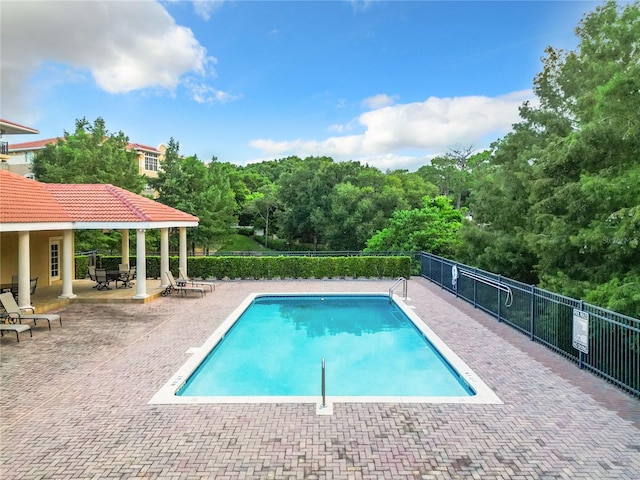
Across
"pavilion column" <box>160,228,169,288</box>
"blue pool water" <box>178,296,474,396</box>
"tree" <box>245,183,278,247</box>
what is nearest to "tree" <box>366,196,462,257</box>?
"blue pool water" <box>178,296,474,396</box>

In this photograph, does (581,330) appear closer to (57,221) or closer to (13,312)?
(13,312)

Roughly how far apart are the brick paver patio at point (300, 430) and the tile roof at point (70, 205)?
20.5 feet

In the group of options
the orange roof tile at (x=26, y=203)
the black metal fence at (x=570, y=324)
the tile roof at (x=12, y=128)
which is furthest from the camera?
the tile roof at (x=12, y=128)

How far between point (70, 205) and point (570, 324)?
58.5 ft

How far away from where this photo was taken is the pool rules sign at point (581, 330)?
862 cm

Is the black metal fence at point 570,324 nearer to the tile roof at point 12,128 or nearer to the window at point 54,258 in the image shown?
the window at point 54,258

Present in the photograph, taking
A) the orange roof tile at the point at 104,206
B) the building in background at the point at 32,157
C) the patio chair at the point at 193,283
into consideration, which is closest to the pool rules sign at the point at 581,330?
the orange roof tile at the point at 104,206

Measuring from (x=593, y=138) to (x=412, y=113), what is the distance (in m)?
22.0

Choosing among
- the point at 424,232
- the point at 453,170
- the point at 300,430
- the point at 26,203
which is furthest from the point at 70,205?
the point at 453,170

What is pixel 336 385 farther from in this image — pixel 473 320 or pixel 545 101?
pixel 545 101

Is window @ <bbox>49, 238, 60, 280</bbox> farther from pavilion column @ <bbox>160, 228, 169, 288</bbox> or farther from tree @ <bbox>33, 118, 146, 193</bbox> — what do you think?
tree @ <bbox>33, 118, 146, 193</bbox>

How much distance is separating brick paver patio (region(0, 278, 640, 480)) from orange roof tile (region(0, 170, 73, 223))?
17.7ft

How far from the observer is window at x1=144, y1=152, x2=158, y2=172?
53.4m

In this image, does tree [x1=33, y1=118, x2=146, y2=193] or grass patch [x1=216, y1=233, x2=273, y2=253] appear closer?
tree [x1=33, y1=118, x2=146, y2=193]
